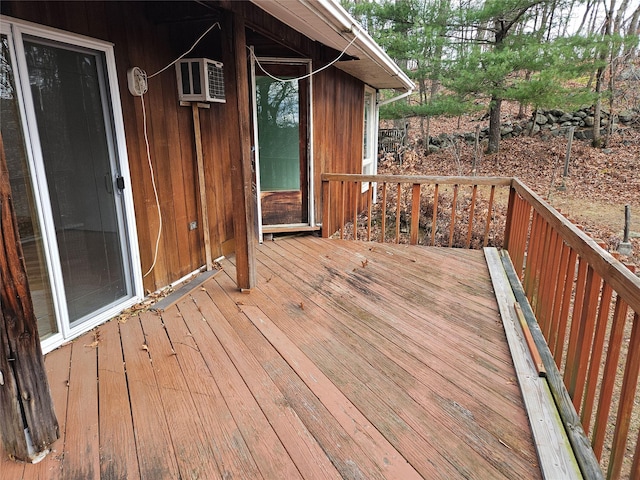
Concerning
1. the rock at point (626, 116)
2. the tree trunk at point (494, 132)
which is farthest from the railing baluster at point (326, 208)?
the rock at point (626, 116)

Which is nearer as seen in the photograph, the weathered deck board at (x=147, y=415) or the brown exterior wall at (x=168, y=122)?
the weathered deck board at (x=147, y=415)

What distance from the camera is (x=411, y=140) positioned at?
43.9 feet

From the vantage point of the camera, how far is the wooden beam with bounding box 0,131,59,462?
1.36 m

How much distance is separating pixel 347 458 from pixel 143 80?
9.07 feet

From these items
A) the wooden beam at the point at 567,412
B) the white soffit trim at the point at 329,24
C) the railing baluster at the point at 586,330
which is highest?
the white soffit trim at the point at 329,24

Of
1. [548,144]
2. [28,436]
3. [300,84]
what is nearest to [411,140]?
[548,144]

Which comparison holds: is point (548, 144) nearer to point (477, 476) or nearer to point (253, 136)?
point (253, 136)

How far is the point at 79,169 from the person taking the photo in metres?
2.48

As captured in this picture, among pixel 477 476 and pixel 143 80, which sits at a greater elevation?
pixel 143 80

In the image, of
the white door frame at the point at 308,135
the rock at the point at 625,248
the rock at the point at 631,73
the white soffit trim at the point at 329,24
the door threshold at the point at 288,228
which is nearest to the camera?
the white soffit trim at the point at 329,24

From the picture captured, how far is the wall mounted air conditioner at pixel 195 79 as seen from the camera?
10.4 feet

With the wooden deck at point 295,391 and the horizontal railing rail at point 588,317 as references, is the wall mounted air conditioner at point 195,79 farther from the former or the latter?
the horizontal railing rail at point 588,317

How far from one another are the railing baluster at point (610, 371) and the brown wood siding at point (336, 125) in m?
3.86

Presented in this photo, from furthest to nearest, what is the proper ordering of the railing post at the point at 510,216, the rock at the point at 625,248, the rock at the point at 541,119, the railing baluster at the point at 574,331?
the rock at the point at 541,119 < the rock at the point at 625,248 < the railing post at the point at 510,216 < the railing baluster at the point at 574,331
